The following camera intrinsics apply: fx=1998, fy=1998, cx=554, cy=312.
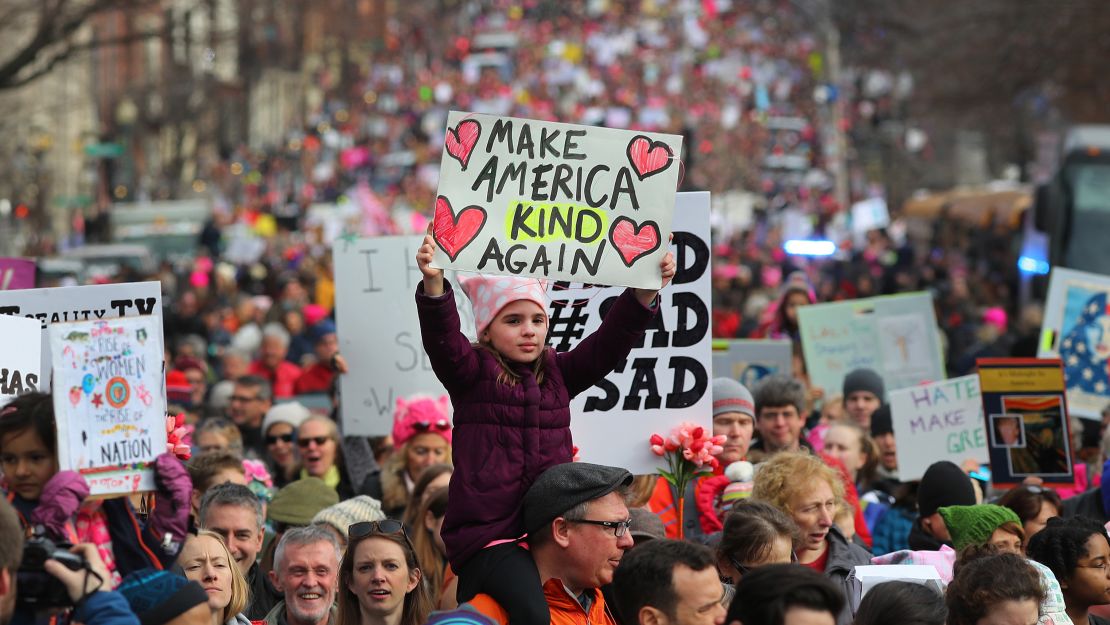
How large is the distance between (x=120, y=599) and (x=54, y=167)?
5697 cm

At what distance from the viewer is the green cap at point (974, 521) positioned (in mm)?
7191

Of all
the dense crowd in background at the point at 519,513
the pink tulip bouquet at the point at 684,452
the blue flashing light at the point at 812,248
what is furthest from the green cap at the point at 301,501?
the blue flashing light at the point at 812,248

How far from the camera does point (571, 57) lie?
5328 centimetres

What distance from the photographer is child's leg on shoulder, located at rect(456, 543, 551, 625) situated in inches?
217

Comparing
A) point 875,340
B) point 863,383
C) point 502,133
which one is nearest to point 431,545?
point 502,133

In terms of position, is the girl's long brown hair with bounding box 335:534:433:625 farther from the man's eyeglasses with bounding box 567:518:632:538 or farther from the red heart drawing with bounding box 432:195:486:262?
the man's eyeglasses with bounding box 567:518:632:538

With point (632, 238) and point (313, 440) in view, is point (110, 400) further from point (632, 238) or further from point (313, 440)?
point (313, 440)

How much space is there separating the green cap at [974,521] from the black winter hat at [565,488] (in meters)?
1.97

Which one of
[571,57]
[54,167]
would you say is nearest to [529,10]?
[571,57]

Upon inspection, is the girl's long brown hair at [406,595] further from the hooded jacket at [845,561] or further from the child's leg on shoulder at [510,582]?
the hooded jacket at [845,561]

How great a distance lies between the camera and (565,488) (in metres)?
5.62

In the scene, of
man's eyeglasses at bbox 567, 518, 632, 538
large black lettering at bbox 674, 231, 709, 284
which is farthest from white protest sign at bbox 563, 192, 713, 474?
man's eyeglasses at bbox 567, 518, 632, 538

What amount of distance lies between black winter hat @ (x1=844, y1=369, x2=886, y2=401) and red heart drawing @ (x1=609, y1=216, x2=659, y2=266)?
497cm

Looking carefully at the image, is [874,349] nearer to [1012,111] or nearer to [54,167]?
[1012,111]
